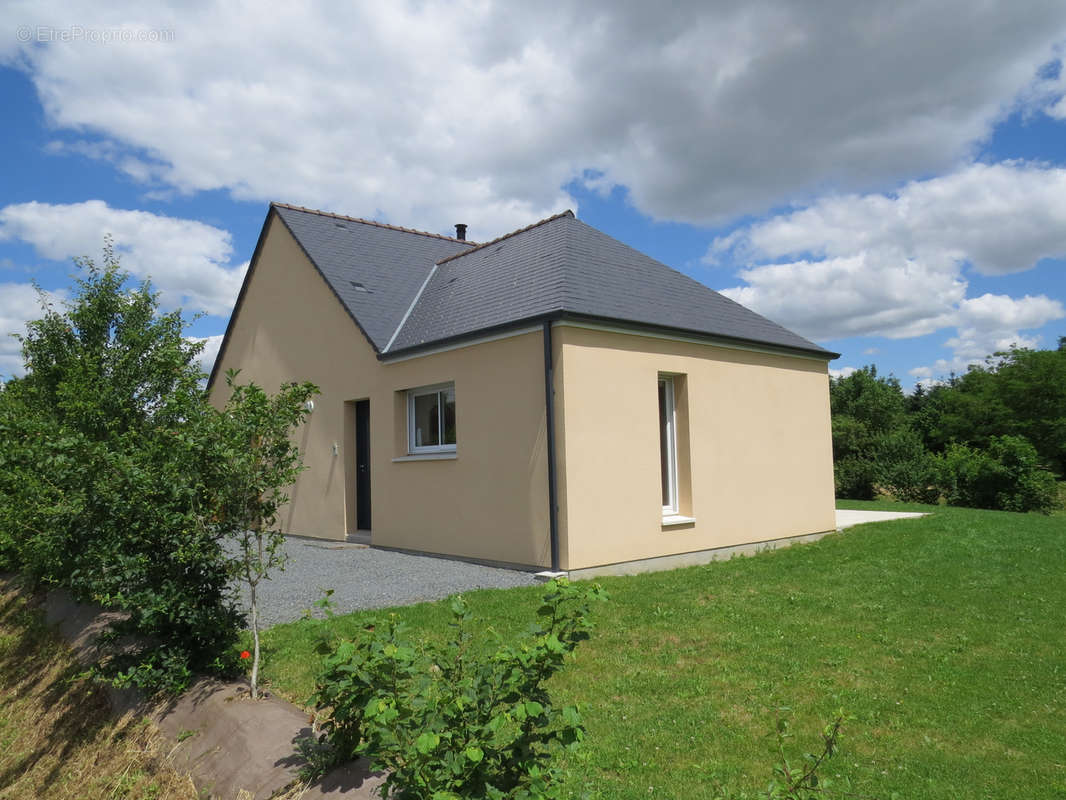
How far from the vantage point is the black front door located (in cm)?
1361

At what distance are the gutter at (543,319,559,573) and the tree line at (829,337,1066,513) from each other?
19.2 metres

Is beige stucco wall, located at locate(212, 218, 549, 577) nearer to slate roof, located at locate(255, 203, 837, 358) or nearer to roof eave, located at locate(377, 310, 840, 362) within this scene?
roof eave, located at locate(377, 310, 840, 362)

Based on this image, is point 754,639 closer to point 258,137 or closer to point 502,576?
point 502,576

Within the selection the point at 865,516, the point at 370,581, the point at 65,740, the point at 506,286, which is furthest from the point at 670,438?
the point at 865,516

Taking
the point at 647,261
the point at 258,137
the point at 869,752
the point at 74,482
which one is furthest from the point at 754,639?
the point at 258,137

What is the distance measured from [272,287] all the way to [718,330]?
1009cm

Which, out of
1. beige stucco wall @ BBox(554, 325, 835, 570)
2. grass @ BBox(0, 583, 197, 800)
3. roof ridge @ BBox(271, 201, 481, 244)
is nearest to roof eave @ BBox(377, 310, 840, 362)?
beige stucco wall @ BBox(554, 325, 835, 570)

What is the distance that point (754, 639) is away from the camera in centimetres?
643

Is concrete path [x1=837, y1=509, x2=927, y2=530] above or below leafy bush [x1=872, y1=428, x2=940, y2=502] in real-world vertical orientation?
below

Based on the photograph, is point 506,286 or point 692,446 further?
point 506,286

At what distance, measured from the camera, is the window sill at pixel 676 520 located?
10.4 m

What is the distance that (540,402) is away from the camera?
31.3 feet

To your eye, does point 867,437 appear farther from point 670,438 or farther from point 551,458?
point 551,458

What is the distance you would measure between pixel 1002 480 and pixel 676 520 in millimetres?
17350
